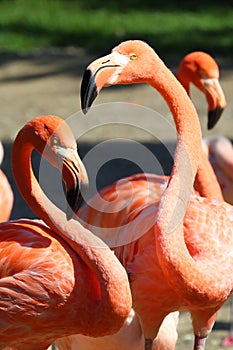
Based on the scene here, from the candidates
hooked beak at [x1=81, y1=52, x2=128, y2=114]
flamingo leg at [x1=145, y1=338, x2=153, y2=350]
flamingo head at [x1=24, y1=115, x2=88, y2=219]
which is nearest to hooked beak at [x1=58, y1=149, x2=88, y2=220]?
flamingo head at [x1=24, y1=115, x2=88, y2=219]

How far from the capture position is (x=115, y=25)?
421 inches

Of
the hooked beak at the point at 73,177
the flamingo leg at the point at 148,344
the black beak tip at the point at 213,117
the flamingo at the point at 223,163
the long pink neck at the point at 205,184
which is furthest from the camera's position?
the flamingo at the point at 223,163

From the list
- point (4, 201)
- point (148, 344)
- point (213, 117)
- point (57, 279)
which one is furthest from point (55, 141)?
point (213, 117)

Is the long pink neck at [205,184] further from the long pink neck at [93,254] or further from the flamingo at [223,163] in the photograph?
the long pink neck at [93,254]

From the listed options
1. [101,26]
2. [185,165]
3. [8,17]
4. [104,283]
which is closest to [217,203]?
[185,165]

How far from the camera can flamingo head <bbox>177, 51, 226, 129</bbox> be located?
12.6 ft

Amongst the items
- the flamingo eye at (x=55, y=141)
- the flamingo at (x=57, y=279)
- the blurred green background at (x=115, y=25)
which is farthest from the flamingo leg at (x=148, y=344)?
the blurred green background at (x=115, y=25)

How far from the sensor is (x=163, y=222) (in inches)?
113

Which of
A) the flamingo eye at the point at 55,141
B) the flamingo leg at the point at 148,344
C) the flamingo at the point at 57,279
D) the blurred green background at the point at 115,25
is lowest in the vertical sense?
the blurred green background at the point at 115,25

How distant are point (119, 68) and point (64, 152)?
0.37m

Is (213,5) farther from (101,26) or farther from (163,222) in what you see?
(163,222)

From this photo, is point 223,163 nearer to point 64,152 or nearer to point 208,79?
point 208,79

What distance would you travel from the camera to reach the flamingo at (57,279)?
8.97 feet

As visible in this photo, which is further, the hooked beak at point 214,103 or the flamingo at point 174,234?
the hooked beak at point 214,103
